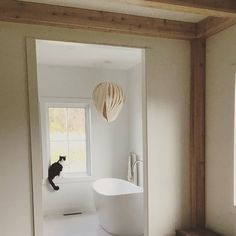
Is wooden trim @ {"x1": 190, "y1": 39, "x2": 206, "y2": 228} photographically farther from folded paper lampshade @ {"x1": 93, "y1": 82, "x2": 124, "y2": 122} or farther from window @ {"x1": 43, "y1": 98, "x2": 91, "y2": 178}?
window @ {"x1": 43, "y1": 98, "x2": 91, "y2": 178}

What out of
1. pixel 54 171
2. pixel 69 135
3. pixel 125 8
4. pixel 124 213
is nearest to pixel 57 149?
pixel 69 135

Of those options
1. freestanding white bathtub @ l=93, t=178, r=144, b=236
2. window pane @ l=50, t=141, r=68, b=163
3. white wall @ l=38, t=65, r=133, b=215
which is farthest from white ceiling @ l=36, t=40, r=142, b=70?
freestanding white bathtub @ l=93, t=178, r=144, b=236

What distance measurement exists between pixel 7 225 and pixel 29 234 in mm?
217

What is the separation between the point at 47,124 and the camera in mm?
4188

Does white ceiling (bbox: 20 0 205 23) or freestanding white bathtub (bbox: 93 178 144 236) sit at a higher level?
white ceiling (bbox: 20 0 205 23)

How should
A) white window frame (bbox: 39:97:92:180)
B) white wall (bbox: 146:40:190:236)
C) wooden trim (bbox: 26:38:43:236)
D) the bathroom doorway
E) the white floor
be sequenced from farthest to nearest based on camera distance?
1. white window frame (bbox: 39:97:92:180)
2. the bathroom doorway
3. the white floor
4. white wall (bbox: 146:40:190:236)
5. wooden trim (bbox: 26:38:43:236)

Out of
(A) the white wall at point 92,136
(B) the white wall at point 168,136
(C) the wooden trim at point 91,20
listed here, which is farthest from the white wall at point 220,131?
(A) the white wall at point 92,136

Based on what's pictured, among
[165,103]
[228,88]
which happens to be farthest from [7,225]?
[228,88]

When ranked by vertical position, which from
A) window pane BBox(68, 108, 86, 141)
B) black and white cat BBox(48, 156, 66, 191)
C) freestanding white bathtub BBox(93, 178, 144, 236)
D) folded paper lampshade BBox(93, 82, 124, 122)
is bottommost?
freestanding white bathtub BBox(93, 178, 144, 236)

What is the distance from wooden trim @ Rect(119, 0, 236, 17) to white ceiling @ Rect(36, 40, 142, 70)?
1.31 metres

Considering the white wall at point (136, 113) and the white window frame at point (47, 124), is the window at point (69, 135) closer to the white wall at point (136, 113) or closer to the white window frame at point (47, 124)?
the white window frame at point (47, 124)

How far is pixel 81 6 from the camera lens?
2168mm

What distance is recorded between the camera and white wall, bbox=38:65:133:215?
13.7 feet

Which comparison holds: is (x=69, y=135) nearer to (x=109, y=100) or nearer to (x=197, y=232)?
(x=109, y=100)
